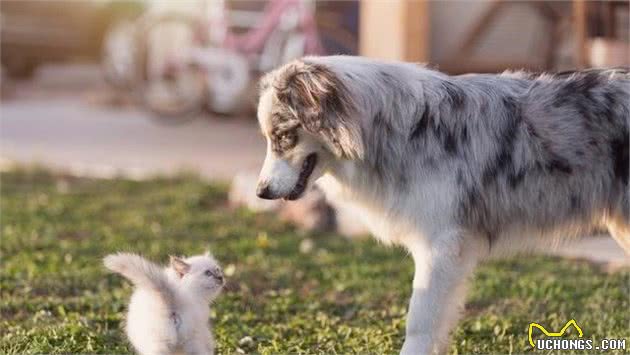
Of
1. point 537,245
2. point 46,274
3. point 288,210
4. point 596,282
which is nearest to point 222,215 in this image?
point 288,210

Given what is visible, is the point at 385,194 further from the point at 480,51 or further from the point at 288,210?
the point at 480,51

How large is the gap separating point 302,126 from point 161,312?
3.21 feet

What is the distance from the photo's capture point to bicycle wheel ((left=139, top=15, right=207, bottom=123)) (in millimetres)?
14211

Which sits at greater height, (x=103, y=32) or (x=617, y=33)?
(x=617, y=33)

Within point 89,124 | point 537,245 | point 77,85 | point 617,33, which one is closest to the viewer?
point 537,245

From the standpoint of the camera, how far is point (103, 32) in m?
21.5

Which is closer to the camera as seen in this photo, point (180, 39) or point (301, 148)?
point (301, 148)

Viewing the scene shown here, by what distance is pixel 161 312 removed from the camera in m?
4.52

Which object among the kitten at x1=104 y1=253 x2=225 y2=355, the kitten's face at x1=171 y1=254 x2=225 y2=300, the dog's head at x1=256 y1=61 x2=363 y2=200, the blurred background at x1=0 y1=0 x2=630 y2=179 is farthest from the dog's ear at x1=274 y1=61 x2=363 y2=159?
the blurred background at x1=0 y1=0 x2=630 y2=179

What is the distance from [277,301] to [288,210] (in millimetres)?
2485

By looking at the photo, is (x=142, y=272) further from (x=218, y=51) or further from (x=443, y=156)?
(x=218, y=51)

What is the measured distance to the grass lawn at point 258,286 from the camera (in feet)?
18.8

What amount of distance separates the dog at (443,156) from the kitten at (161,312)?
65 centimetres

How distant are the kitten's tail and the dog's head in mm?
722
